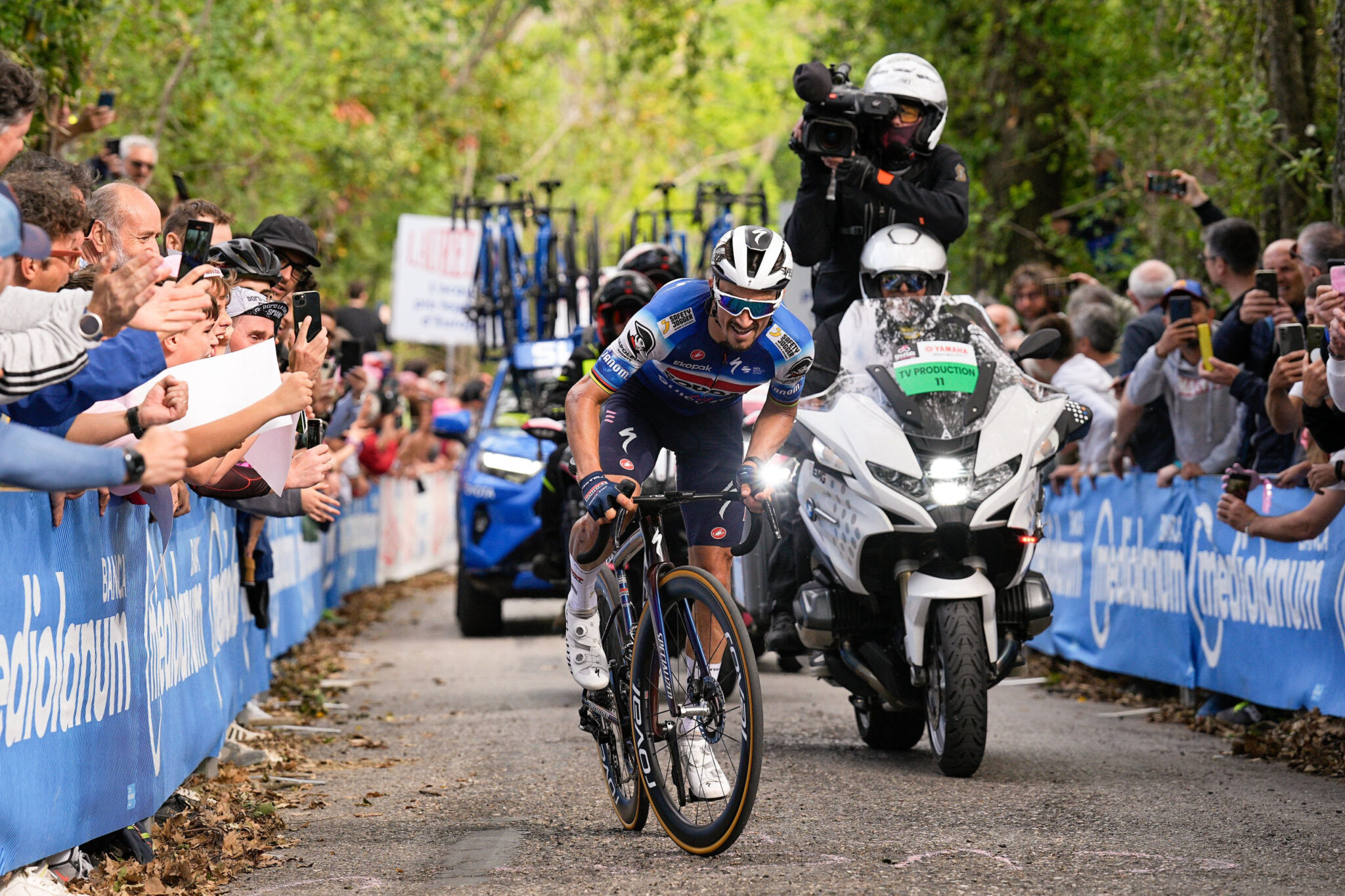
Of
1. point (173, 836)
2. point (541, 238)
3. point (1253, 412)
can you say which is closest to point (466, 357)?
point (541, 238)

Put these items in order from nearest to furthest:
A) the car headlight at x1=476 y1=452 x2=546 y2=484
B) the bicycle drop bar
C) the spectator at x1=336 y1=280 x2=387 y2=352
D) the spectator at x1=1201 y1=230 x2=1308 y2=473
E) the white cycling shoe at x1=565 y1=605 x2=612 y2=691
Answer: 1. the bicycle drop bar
2. the white cycling shoe at x1=565 y1=605 x2=612 y2=691
3. the spectator at x1=1201 y1=230 x2=1308 y2=473
4. the car headlight at x1=476 y1=452 x2=546 y2=484
5. the spectator at x1=336 y1=280 x2=387 y2=352

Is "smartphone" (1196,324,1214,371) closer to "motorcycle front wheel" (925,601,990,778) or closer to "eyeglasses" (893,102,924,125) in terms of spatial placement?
"eyeglasses" (893,102,924,125)

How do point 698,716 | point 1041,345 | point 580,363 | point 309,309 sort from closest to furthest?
point 698,716
point 1041,345
point 309,309
point 580,363

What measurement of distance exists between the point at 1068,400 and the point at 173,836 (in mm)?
4054

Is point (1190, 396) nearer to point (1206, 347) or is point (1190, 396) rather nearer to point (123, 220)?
point (1206, 347)

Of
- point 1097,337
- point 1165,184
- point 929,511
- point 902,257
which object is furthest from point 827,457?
point 1097,337

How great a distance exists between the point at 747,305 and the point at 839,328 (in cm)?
210

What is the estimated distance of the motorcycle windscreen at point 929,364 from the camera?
24.1ft

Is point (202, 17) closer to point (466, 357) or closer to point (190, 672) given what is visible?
point (190, 672)

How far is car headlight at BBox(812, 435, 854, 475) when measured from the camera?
7348 mm

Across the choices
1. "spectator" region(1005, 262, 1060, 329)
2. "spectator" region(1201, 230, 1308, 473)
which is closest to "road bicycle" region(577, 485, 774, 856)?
"spectator" region(1201, 230, 1308, 473)

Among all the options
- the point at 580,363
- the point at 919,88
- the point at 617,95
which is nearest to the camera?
the point at 919,88

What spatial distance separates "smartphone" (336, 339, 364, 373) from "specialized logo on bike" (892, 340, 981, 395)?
4.90 metres

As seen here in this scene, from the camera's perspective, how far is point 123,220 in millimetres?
6371
